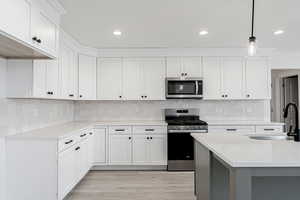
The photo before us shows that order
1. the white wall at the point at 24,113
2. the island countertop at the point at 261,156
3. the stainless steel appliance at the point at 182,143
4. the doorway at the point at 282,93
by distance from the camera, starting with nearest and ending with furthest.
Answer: the island countertop at the point at 261,156 → the white wall at the point at 24,113 → the stainless steel appliance at the point at 182,143 → the doorway at the point at 282,93

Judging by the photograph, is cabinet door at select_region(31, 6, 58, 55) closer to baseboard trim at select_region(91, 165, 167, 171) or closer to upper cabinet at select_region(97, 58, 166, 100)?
upper cabinet at select_region(97, 58, 166, 100)

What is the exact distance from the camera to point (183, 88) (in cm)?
475

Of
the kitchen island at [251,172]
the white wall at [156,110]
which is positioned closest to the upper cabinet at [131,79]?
the white wall at [156,110]

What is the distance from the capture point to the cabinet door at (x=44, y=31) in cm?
228

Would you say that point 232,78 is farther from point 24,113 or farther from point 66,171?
point 24,113

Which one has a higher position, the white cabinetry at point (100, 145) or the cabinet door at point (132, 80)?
the cabinet door at point (132, 80)

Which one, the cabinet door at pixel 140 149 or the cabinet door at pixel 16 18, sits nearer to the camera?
the cabinet door at pixel 16 18

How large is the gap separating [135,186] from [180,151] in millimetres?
1168

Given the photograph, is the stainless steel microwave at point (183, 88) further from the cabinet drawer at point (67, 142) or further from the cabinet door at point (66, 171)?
the cabinet door at point (66, 171)

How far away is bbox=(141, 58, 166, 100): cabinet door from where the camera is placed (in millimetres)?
4824

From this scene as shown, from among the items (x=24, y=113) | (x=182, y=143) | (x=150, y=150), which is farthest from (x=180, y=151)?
(x=24, y=113)

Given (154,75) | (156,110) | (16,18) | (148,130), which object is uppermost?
(16,18)

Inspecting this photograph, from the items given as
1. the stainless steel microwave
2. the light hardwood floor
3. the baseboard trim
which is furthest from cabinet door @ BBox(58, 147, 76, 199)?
the stainless steel microwave

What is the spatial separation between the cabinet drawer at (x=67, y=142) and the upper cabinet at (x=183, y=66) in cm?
233
